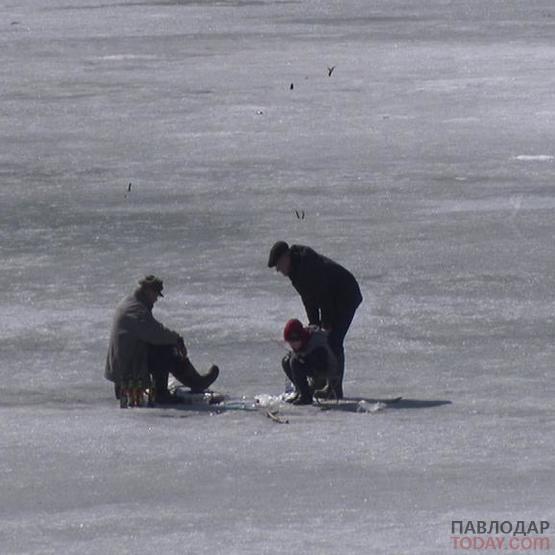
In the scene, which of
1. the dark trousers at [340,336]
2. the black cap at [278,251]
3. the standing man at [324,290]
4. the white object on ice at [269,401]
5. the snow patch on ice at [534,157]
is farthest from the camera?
the snow patch on ice at [534,157]

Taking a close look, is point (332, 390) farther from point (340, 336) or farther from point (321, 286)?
point (321, 286)

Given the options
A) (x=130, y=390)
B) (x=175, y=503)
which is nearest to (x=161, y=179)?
(x=130, y=390)

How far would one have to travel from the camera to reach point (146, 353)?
10328 mm

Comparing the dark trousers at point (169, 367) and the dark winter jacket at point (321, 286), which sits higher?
the dark winter jacket at point (321, 286)

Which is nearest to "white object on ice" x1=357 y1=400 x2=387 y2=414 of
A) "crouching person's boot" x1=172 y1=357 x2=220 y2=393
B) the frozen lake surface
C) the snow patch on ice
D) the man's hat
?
the frozen lake surface

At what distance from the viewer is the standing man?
33.2ft

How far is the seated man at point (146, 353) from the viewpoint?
33.4 feet

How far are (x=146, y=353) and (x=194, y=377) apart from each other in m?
0.30

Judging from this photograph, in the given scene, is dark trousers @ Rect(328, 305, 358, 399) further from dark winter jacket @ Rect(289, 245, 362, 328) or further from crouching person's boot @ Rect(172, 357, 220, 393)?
crouching person's boot @ Rect(172, 357, 220, 393)

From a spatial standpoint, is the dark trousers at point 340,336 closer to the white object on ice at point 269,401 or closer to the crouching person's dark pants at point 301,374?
the crouching person's dark pants at point 301,374

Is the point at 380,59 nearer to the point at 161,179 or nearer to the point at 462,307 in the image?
the point at 161,179

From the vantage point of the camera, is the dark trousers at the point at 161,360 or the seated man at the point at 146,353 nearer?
the seated man at the point at 146,353

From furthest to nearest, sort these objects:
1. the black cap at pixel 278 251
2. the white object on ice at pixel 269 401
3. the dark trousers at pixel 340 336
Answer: the dark trousers at pixel 340 336 → the black cap at pixel 278 251 → the white object on ice at pixel 269 401

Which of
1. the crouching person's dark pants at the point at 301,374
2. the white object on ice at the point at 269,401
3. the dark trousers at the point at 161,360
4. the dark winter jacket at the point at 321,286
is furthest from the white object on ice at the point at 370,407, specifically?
the dark trousers at the point at 161,360
